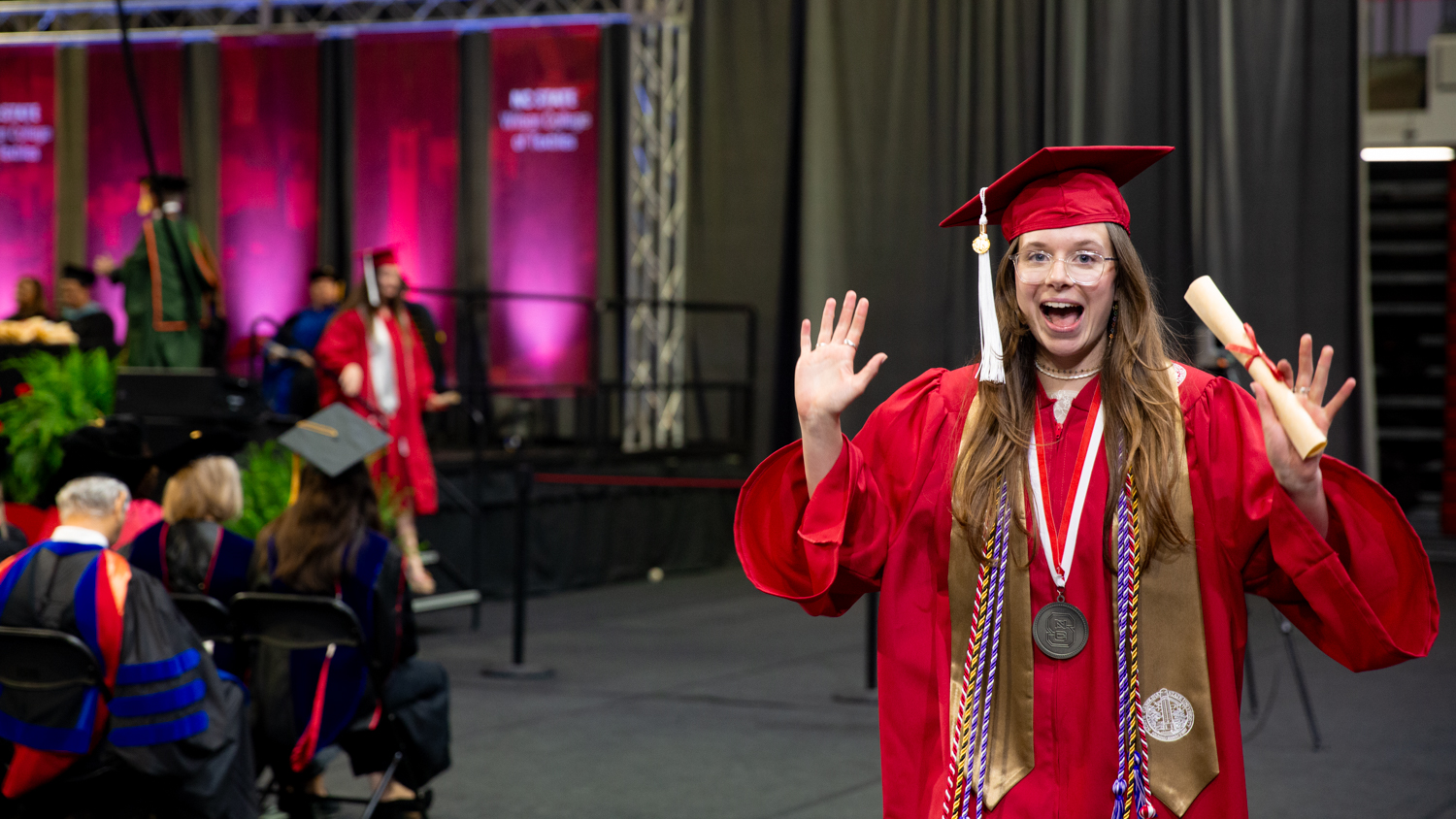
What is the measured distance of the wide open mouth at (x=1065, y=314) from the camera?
1.82 meters

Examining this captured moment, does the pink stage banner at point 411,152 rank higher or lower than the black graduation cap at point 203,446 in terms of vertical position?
higher

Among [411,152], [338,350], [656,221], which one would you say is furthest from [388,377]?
[411,152]

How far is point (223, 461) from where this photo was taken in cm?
425

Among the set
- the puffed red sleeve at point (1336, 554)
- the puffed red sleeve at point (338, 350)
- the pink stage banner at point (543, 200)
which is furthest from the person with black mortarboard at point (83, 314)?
the puffed red sleeve at point (1336, 554)

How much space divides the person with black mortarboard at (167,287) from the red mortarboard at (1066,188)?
803cm

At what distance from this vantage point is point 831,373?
1.83 meters

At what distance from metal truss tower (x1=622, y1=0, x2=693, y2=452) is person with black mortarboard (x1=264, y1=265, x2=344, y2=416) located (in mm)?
2175

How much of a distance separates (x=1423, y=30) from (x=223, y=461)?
37.2 ft

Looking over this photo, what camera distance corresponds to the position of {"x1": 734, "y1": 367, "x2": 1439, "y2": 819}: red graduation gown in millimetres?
1700

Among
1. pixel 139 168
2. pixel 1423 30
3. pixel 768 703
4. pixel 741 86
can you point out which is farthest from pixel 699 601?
pixel 1423 30

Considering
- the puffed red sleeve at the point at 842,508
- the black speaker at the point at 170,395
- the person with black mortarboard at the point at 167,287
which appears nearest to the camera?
the puffed red sleeve at the point at 842,508

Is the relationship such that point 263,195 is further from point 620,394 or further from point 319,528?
point 319,528

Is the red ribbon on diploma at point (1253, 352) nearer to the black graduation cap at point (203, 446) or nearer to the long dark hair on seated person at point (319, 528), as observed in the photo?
the long dark hair on seated person at point (319, 528)

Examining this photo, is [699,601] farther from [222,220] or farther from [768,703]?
[222,220]
